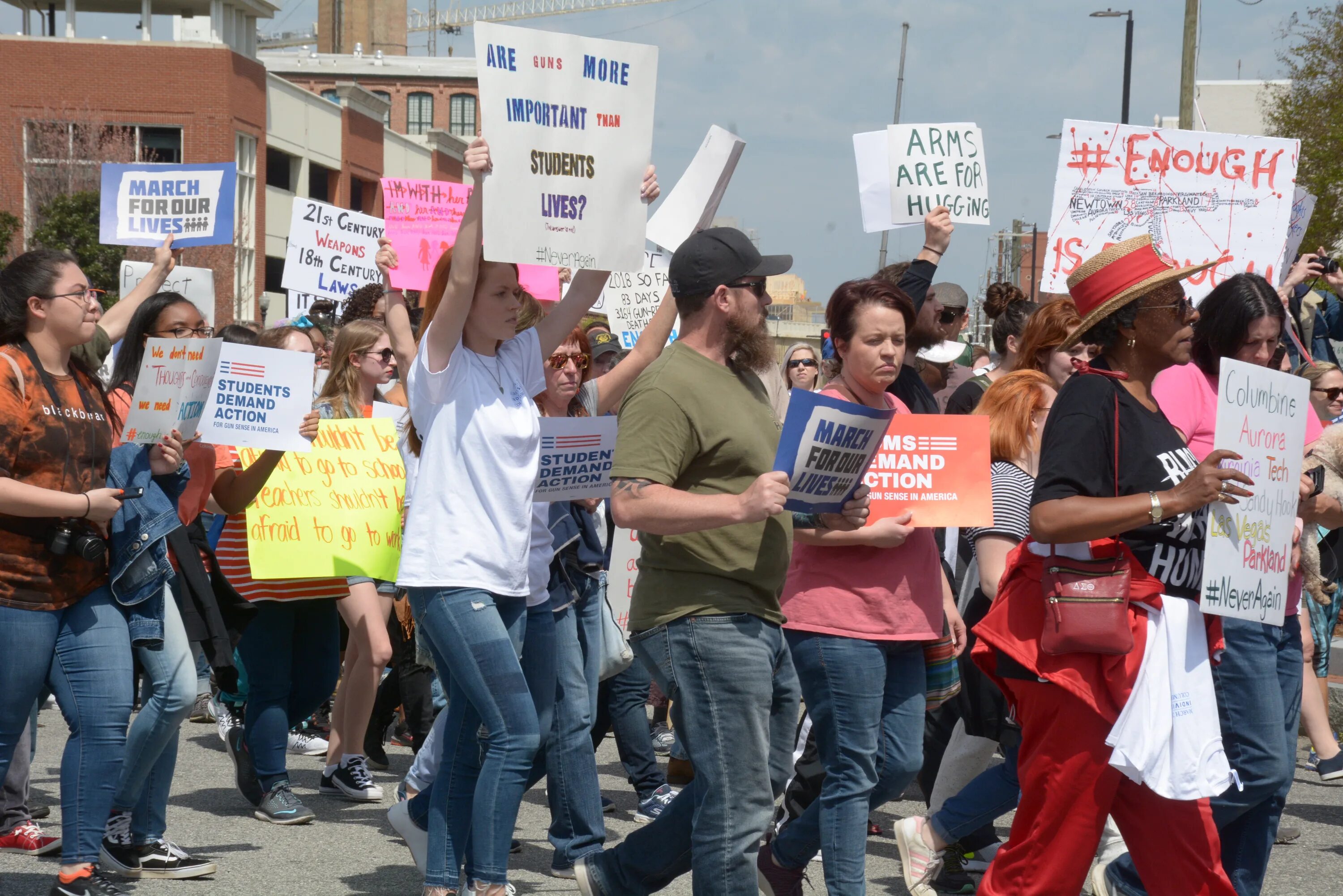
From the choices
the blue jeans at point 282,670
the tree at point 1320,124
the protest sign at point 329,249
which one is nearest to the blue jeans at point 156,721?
the blue jeans at point 282,670

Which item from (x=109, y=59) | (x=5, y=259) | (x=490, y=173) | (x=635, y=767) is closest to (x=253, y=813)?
(x=635, y=767)

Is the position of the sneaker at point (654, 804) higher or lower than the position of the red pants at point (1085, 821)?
lower

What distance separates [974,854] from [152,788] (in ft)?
10.5

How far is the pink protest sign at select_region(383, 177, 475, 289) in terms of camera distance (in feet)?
27.7

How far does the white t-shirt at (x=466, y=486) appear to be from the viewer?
4652 millimetres

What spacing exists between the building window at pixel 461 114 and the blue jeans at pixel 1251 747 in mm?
91865

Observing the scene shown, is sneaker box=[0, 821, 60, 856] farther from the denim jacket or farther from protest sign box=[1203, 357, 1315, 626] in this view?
protest sign box=[1203, 357, 1315, 626]

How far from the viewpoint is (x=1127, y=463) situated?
3.99 metres

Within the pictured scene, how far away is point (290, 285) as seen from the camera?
10.9 metres

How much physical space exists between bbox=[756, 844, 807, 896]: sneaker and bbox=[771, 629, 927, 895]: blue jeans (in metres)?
0.25

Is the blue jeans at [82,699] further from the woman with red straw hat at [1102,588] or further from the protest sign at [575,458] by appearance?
the woman with red straw hat at [1102,588]

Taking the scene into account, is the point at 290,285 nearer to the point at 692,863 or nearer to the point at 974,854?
the point at 974,854

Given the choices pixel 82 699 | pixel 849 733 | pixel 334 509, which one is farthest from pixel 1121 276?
pixel 334 509

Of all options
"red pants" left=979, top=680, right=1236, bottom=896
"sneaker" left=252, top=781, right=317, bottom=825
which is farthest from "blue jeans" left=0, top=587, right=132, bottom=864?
"red pants" left=979, top=680, right=1236, bottom=896
